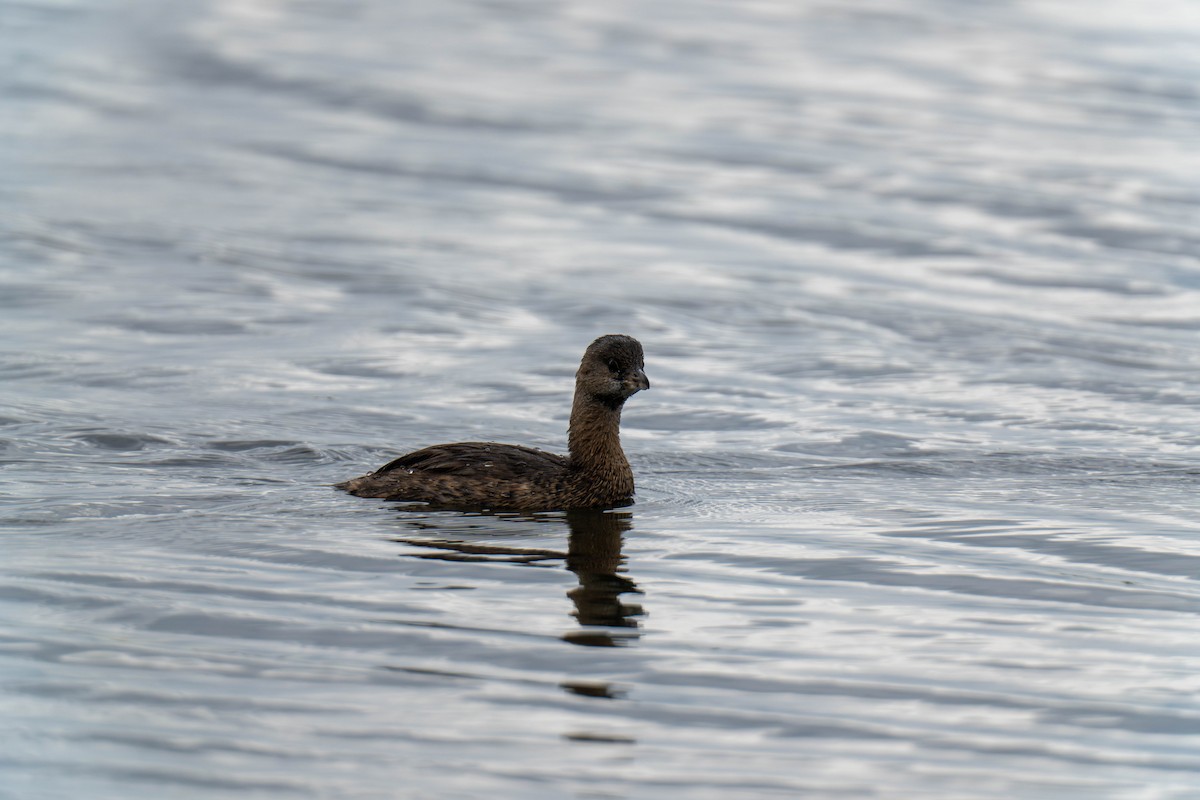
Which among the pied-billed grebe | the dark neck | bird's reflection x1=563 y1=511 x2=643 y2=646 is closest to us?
bird's reflection x1=563 y1=511 x2=643 y2=646

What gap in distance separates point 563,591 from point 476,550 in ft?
3.39

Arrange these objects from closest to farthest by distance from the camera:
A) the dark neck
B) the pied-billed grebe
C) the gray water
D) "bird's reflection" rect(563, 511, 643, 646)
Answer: the gray water, "bird's reflection" rect(563, 511, 643, 646), the pied-billed grebe, the dark neck

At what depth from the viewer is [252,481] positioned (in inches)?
470

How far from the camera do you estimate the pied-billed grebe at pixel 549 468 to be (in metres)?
11.5

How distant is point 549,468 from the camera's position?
1172cm

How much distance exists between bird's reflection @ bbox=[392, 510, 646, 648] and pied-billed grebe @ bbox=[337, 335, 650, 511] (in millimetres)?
216

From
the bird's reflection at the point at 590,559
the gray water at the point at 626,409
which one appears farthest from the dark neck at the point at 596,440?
the gray water at the point at 626,409

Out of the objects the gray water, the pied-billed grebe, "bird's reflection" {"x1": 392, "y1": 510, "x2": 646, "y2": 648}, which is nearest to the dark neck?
the pied-billed grebe

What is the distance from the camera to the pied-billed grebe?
1146 centimetres

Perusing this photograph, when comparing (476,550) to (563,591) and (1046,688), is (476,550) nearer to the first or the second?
(563,591)

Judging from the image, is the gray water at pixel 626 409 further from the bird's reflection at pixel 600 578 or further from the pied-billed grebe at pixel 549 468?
the pied-billed grebe at pixel 549 468

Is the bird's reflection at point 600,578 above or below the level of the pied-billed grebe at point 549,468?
below

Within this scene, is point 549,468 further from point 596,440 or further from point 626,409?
point 626,409

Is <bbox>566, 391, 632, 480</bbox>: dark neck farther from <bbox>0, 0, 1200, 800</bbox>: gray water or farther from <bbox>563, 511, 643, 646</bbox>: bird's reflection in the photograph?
<bbox>0, 0, 1200, 800</bbox>: gray water
